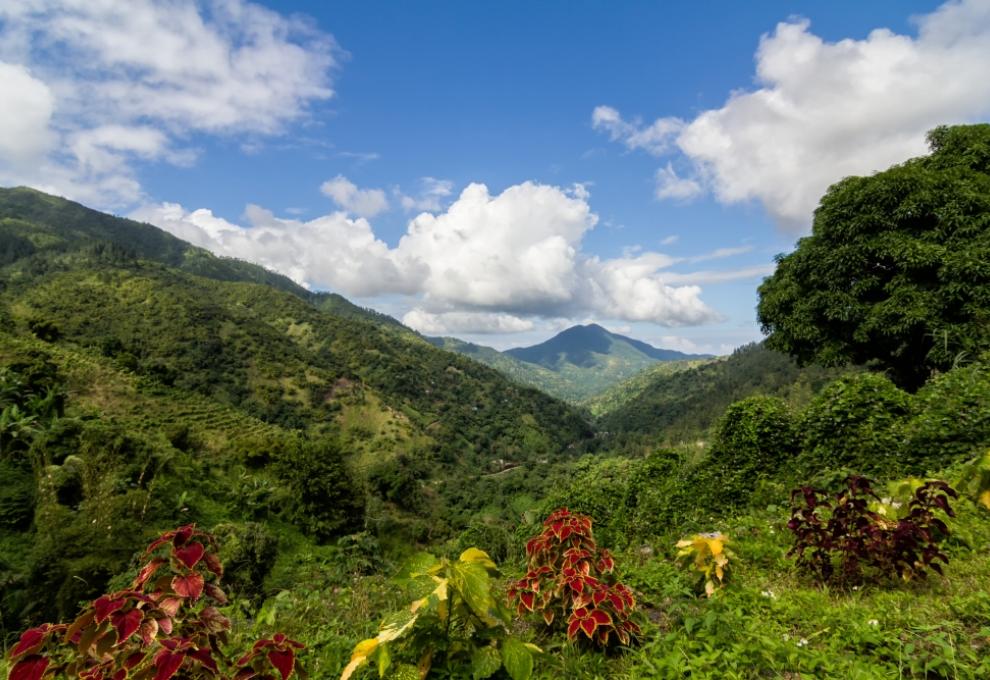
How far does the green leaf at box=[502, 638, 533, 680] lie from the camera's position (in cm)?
254

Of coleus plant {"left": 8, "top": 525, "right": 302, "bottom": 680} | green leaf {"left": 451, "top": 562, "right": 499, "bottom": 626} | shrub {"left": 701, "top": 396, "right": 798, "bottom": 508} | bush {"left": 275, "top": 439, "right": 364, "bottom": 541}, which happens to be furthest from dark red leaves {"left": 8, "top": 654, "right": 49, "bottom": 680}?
bush {"left": 275, "top": 439, "right": 364, "bottom": 541}

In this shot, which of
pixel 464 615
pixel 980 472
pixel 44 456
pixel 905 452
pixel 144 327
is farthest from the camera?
pixel 144 327

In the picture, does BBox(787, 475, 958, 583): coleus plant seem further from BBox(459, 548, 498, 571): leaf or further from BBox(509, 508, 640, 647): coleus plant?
BBox(459, 548, 498, 571): leaf

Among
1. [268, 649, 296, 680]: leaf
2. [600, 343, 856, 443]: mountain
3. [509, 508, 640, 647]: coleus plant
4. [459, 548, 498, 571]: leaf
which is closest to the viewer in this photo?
[268, 649, 296, 680]: leaf

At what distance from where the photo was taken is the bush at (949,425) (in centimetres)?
680

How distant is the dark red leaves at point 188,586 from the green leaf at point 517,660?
160cm

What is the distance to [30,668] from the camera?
1.75 m

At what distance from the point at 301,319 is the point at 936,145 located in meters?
168

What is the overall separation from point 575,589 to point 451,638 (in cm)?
90

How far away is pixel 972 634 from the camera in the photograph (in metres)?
2.95

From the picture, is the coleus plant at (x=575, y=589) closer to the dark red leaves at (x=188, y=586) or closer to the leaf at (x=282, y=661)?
the leaf at (x=282, y=661)

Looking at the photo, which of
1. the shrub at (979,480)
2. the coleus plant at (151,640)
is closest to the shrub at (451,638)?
the coleus plant at (151,640)

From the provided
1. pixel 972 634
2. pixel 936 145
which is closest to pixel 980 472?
pixel 972 634

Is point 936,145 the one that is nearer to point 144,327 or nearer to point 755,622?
point 755,622
